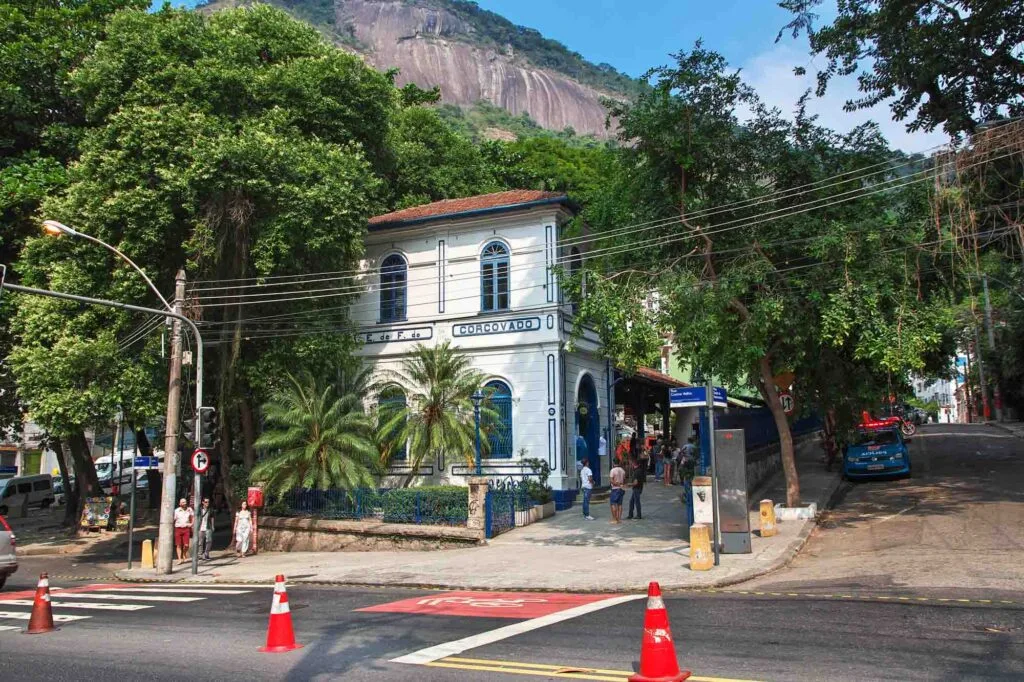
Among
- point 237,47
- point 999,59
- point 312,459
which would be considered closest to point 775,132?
point 999,59

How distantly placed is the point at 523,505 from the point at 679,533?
4.33 m

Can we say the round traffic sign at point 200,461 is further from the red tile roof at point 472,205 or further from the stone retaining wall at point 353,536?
the red tile roof at point 472,205

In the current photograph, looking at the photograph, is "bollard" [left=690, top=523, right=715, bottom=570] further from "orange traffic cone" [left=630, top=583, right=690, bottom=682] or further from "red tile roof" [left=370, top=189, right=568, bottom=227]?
"red tile roof" [left=370, top=189, right=568, bottom=227]

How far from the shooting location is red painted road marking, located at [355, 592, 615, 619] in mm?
10562

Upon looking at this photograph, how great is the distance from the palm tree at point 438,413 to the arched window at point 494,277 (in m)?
2.03

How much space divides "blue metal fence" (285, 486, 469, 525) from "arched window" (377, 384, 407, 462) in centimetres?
191

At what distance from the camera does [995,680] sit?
643 centimetres

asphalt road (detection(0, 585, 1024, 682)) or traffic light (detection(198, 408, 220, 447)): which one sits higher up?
traffic light (detection(198, 408, 220, 447))

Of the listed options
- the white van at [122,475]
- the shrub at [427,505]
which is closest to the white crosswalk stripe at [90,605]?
the shrub at [427,505]

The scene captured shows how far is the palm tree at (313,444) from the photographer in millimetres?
20156

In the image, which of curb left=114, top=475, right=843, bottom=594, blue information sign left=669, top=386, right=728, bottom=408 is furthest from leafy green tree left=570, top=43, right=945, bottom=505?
curb left=114, top=475, right=843, bottom=594

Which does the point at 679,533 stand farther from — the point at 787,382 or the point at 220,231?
the point at 220,231

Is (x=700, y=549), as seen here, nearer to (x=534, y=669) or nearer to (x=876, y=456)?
(x=534, y=669)

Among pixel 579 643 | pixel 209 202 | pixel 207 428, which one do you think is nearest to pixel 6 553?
pixel 207 428
